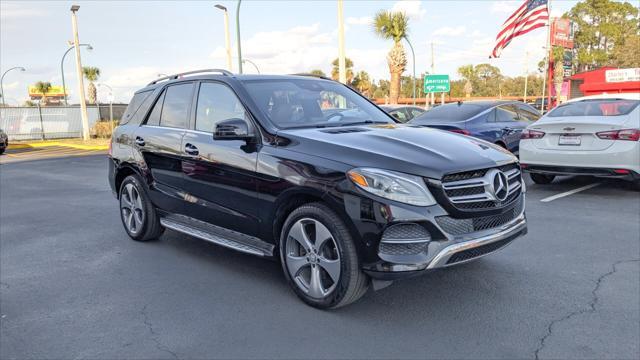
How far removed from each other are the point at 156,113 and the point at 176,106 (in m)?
0.43

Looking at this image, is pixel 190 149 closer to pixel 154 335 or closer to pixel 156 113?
pixel 156 113

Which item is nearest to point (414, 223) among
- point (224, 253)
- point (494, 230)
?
point (494, 230)

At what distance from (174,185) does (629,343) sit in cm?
383

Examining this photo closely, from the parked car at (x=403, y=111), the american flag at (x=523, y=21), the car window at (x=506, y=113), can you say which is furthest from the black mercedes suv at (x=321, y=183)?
the american flag at (x=523, y=21)

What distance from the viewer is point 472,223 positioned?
11.2 ft

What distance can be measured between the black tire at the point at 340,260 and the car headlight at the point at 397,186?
325 millimetres

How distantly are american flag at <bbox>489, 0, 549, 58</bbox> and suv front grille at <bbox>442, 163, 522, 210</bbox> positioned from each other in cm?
2161

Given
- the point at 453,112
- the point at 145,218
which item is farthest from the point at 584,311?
the point at 453,112

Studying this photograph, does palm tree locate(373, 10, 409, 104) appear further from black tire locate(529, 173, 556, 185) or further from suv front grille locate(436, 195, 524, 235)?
suv front grille locate(436, 195, 524, 235)

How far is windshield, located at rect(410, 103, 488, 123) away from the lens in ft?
30.7

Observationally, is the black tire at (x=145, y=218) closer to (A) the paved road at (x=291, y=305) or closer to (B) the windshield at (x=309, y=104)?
(A) the paved road at (x=291, y=305)

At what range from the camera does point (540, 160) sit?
793 centimetres

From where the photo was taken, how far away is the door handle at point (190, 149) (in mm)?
4579

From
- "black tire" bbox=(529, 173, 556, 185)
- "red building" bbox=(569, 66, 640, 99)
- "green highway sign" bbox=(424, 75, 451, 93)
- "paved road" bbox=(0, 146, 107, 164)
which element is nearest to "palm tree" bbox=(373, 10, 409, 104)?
"green highway sign" bbox=(424, 75, 451, 93)
